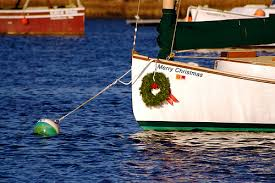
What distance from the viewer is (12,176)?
22.8 m

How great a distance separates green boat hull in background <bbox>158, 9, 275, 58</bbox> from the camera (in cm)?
2748

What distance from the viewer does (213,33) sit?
91.9 feet

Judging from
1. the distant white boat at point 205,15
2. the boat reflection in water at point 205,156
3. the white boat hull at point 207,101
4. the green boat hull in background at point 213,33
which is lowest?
the distant white boat at point 205,15

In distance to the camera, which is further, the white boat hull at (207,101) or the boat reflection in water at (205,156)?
the white boat hull at (207,101)

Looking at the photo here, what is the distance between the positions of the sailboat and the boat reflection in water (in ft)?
1.07

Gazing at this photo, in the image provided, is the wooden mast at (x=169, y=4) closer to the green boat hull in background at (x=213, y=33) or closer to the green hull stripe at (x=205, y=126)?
the green boat hull in background at (x=213, y=33)

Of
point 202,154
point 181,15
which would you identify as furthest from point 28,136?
point 181,15

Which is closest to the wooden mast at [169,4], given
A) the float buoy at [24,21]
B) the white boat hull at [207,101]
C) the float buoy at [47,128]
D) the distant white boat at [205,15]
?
the white boat hull at [207,101]

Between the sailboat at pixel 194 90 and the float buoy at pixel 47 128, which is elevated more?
the sailboat at pixel 194 90

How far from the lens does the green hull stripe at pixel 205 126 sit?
2716cm

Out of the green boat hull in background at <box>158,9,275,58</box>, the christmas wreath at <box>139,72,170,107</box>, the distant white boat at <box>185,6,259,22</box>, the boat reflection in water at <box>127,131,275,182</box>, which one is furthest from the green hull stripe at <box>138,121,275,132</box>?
the distant white boat at <box>185,6,259,22</box>

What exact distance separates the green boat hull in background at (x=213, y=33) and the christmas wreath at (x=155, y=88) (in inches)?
37.1

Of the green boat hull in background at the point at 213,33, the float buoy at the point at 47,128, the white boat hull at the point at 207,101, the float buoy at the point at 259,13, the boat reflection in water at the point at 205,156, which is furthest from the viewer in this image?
the float buoy at the point at 259,13

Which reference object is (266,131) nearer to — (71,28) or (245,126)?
(245,126)
